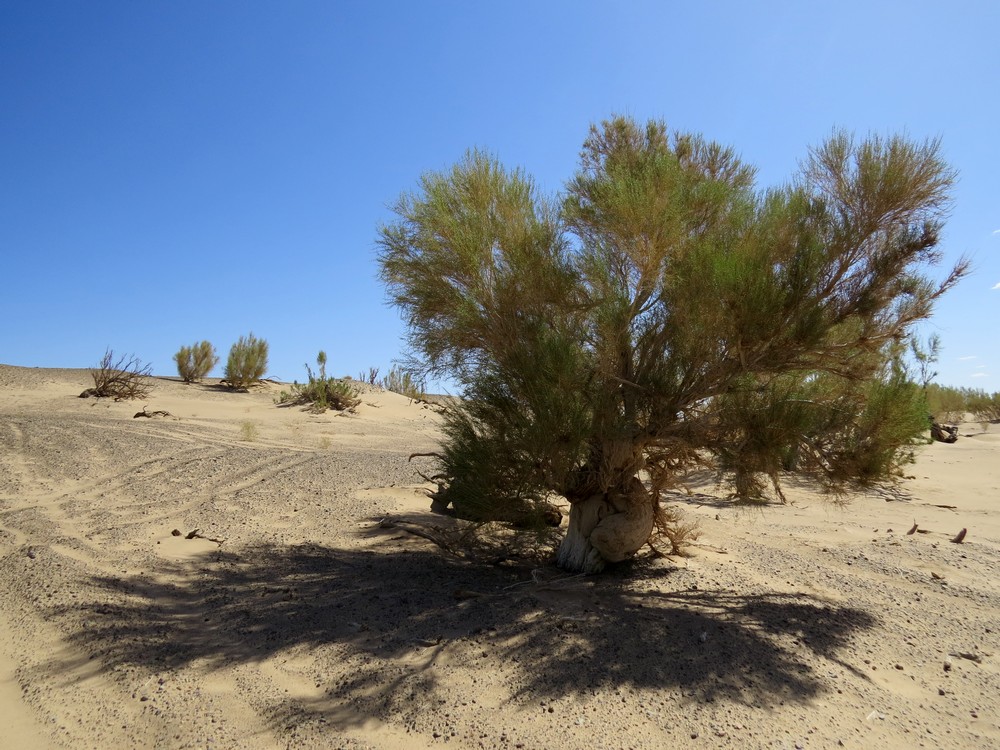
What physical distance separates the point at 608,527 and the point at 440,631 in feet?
6.76

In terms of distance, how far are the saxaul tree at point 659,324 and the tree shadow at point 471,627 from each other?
30.3 inches

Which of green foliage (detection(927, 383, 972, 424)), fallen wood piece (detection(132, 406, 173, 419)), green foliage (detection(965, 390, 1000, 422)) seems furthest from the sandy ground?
green foliage (detection(965, 390, 1000, 422))

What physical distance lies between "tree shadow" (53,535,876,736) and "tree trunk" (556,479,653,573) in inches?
8.2

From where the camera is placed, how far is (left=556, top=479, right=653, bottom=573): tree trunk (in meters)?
6.63

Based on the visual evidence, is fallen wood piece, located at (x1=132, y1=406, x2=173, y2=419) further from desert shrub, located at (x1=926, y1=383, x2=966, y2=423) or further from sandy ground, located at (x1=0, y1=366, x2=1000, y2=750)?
desert shrub, located at (x1=926, y1=383, x2=966, y2=423)

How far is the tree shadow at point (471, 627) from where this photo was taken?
180 inches

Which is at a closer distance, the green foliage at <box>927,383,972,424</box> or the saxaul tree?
the saxaul tree

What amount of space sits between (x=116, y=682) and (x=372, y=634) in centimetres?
166

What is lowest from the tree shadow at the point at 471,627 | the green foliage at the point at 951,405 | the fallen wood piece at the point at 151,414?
the tree shadow at the point at 471,627

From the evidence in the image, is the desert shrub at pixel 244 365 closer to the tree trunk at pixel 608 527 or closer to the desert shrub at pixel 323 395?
the desert shrub at pixel 323 395

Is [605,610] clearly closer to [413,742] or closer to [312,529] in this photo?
[413,742]

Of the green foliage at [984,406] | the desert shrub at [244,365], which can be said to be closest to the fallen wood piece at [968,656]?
the desert shrub at [244,365]

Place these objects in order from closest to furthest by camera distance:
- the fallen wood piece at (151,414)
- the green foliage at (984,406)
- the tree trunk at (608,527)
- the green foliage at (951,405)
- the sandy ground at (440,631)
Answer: the sandy ground at (440,631)
the tree trunk at (608,527)
the fallen wood piece at (151,414)
the green foliage at (951,405)
the green foliage at (984,406)

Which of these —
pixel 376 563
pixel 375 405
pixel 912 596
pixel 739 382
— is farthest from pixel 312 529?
pixel 375 405
